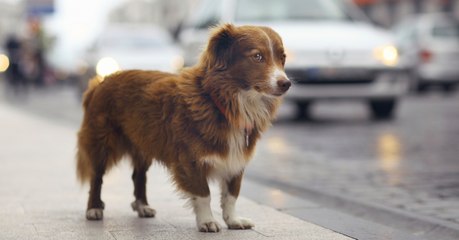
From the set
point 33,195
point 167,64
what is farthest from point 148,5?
point 33,195

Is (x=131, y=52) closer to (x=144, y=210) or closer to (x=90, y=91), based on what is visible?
(x=90, y=91)

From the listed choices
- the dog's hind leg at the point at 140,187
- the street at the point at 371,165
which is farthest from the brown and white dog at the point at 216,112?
the street at the point at 371,165

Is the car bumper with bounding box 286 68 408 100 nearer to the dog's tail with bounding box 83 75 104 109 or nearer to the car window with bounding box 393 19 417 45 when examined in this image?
the dog's tail with bounding box 83 75 104 109

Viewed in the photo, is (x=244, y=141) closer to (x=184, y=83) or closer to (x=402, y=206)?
(x=184, y=83)

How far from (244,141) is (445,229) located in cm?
136

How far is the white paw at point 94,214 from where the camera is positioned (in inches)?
222

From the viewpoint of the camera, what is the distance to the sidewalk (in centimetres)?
509

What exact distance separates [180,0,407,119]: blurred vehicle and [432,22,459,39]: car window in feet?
35.0

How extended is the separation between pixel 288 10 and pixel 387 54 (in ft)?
5.72

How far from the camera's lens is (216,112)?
16.9 feet

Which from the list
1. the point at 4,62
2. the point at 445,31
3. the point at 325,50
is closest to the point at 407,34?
the point at 445,31

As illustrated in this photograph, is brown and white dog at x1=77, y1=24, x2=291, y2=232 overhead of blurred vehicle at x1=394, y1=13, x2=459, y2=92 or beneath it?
overhead

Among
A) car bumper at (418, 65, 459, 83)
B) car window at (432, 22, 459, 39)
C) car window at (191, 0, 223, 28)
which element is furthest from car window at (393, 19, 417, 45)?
car window at (191, 0, 223, 28)

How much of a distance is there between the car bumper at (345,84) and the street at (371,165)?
456 mm
